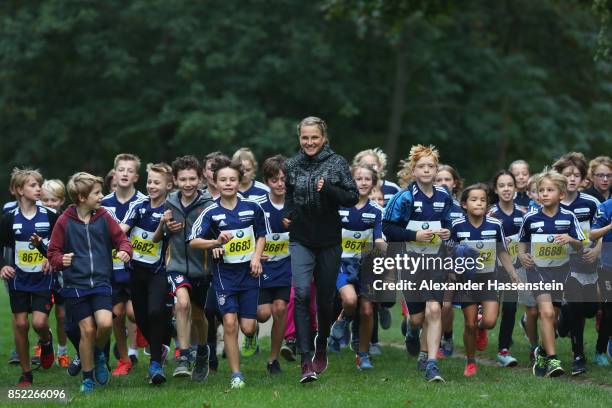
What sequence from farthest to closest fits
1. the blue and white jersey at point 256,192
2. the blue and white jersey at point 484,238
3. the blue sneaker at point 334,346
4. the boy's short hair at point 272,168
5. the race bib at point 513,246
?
1. the blue sneaker at point 334,346
2. the race bib at point 513,246
3. the blue and white jersey at point 256,192
4. the boy's short hair at point 272,168
5. the blue and white jersey at point 484,238

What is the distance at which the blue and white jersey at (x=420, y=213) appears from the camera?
11.0m

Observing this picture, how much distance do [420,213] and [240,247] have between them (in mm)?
1834

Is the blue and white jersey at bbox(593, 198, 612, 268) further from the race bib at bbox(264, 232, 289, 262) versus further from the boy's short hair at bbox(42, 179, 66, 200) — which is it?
the boy's short hair at bbox(42, 179, 66, 200)

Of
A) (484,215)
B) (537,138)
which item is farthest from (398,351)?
(537,138)

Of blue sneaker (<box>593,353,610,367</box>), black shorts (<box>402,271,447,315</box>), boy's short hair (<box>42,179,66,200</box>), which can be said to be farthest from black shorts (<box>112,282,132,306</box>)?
blue sneaker (<box>593,353,610,367</box>)

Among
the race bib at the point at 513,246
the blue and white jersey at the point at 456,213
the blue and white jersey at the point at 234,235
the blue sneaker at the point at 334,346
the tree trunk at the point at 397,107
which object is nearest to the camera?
the blue and white jersey at the point at 234,235

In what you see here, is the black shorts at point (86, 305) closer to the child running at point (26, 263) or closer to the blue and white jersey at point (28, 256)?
the child running at point (26, 263)

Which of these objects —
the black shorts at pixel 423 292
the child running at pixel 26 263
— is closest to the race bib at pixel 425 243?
the black shorts at pixel 423 292

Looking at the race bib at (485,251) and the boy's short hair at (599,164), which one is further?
the boy's short hair at (599,164)

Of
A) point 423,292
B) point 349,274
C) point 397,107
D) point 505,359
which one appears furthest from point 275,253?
point 397,107

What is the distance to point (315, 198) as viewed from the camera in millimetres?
10094

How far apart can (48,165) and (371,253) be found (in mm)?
24811

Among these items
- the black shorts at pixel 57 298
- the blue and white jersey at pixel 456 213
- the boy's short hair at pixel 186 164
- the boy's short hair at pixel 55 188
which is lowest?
the black shorts at pixel 57 298

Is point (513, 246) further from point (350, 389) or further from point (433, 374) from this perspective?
point (350, 389)
